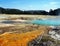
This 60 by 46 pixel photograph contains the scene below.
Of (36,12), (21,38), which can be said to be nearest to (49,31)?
Answer: (21,38)

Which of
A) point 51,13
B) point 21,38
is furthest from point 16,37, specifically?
point 51,13

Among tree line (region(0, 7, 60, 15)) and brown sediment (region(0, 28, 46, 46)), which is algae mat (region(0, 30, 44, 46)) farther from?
tree line (region(0, 7, 60, 15))

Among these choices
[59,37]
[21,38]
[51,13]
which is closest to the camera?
[21,38]

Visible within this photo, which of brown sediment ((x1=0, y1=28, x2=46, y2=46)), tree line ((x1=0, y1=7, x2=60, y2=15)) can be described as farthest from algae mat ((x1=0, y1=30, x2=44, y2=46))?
tree line ((x1=0, y1=7, x2=60, y2=15))

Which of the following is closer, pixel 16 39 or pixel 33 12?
pixel 16 39

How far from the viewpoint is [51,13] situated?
28.4 meters

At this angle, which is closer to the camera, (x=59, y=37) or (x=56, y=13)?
(x=59, y=37)

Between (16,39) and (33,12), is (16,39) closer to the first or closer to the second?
(16,39)

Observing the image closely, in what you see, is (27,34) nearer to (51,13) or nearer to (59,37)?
(59,37)

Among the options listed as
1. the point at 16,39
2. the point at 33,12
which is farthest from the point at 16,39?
the point at 33,12

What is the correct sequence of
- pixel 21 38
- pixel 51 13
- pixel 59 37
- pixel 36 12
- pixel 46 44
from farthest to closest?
pixel 36 12, pixel 51 13, pixel 59 37, pixel 21 38, pixel 46 44

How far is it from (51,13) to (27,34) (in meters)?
17.7

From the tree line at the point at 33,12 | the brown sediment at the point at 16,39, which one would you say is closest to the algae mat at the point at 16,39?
the brown sediment at the point at 16,39

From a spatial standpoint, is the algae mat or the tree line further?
the tree line
